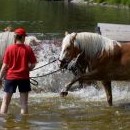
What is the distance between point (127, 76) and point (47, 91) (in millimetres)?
3840

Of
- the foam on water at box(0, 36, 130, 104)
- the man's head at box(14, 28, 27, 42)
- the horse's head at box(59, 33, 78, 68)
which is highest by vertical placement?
the man's head at box(14, 28, 27, 42)

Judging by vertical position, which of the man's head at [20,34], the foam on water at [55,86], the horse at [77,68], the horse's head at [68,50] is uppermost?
the man's head at [20,34]

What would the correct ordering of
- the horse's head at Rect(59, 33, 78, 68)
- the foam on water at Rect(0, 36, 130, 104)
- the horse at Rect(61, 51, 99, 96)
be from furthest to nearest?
the foam on water at Rect(0, 36, 130, 104)
the horse at Rect(61, 51, 99, 96)
the horse's head at Rect(59, 33, 78, 68)

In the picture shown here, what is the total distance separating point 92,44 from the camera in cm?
1395

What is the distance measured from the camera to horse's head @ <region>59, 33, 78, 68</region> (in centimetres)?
1377

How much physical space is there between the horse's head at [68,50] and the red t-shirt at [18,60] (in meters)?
1.78

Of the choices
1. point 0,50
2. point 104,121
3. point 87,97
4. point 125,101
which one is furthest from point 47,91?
point 104,121

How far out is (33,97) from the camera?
16156 mm

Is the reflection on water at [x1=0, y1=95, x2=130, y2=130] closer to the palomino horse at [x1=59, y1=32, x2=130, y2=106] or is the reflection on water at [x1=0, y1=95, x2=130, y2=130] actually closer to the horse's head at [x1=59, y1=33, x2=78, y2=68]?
the palomino horse at [x1=59, y1=32, x2=130, y2=106]

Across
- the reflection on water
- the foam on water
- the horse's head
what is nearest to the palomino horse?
the horse's head

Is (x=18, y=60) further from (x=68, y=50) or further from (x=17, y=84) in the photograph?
(x=68, y=50)

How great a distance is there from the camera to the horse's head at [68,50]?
45.2 ft

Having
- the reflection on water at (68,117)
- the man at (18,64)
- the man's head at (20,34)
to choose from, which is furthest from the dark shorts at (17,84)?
the man's head at (20,34)

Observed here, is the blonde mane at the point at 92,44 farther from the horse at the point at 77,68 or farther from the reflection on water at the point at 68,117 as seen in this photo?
the reflection on water at the point at 68,117
